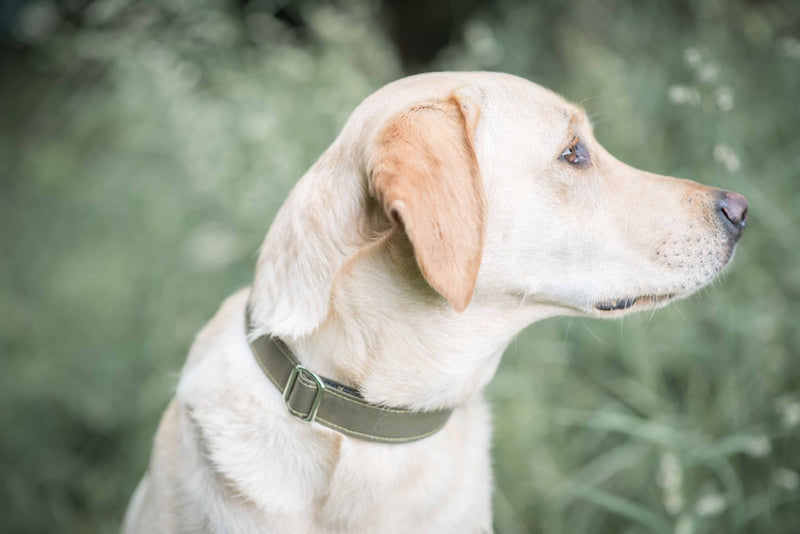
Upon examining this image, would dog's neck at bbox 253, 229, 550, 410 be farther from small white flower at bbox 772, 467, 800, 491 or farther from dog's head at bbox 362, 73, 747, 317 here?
small white flower at bbox 772, 467, 800, 491

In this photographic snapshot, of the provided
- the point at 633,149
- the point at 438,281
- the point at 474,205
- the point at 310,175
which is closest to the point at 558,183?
the point at 474,205

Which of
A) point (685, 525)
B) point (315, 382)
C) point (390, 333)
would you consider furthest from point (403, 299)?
point (685, 525)

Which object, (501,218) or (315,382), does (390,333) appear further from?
(501,218)

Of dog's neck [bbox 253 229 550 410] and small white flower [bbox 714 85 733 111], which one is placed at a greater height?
small white flower [bbox 714 85 733 111]

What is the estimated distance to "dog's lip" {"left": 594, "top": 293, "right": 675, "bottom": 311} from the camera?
5.94 ft

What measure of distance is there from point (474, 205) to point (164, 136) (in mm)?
3054

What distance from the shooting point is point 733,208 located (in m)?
1.85

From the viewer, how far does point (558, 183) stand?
1782mm

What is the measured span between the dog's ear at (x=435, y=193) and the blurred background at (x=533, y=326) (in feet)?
3.56

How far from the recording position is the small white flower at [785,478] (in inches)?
86.3

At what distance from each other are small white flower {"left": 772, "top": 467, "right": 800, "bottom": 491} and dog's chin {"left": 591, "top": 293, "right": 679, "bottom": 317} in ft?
2.85

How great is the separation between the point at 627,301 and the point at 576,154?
433 millimetres

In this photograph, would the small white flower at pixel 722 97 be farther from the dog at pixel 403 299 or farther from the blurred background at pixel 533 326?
the dog at pixel 403 299

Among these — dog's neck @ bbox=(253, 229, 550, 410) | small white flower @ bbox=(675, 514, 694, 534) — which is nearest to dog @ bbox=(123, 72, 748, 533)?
dog's neck @ bbox=(253, 229, 550, 410)
